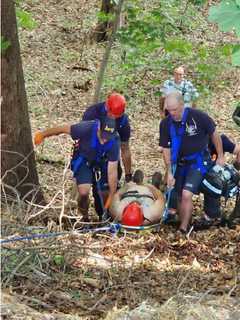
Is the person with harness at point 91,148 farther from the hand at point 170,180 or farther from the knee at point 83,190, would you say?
the hand at point 170,180

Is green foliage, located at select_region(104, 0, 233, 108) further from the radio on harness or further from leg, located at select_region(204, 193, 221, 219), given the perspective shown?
the radio on harness

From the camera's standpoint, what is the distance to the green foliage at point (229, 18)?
10.9 feet

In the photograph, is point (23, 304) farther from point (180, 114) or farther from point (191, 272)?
point (180, 114)

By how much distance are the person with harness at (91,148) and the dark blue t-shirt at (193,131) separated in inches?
24.7

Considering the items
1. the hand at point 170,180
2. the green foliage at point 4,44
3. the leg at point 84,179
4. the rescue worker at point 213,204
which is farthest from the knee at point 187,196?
the green foliage at point 4,44

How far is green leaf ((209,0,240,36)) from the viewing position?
332 centimetres

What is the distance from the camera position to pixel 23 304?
4363mm

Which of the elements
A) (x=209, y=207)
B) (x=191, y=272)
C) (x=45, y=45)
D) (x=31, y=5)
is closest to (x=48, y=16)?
(x=31, y=5)

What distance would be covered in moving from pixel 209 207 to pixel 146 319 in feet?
12.8

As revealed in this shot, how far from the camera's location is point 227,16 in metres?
3.36

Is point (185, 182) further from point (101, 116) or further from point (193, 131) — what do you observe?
point (101, 116)

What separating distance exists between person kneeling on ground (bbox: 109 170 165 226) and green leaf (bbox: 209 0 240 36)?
4.38 meters

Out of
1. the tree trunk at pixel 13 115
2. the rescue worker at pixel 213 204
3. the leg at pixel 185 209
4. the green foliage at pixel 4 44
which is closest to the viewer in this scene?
the green foliage at pixel 4 44

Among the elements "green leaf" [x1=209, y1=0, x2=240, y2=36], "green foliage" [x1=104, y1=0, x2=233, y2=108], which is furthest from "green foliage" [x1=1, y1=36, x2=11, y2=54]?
"green foliage" [x1=104, y1=0, x2=233, y2=108]
